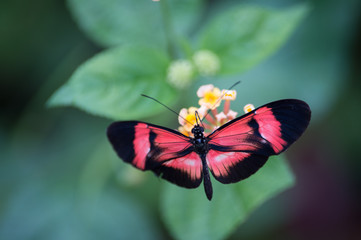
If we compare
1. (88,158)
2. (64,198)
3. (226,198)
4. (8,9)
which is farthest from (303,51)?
(8,9)

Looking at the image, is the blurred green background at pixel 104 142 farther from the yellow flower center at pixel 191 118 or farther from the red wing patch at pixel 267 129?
the red wing patch at pixel 267 129

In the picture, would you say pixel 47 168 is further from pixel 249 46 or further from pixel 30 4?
pixel 249 46

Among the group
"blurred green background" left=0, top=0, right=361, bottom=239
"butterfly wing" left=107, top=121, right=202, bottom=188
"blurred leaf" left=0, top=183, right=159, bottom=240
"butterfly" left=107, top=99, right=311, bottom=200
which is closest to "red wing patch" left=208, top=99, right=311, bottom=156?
"butterfly" left=107, top=99, right=311, bottom=200

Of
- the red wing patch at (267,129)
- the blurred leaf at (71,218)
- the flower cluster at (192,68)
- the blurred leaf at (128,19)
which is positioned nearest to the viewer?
the red wing patch at (267,129)

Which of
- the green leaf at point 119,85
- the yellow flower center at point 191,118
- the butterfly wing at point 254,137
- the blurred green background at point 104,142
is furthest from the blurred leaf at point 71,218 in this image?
the butterfly wing at point 254,137

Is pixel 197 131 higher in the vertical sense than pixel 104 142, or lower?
lower

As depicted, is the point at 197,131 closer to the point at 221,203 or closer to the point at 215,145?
the point at 215,145

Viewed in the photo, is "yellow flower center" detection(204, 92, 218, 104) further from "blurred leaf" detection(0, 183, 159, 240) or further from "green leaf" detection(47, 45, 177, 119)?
"blurred leaf" detection(0, 183, 159, 240)


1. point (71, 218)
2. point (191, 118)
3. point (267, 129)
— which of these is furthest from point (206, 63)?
point (71, 218)
